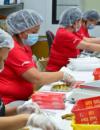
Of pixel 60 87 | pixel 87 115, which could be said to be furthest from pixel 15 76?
pixel 87 115

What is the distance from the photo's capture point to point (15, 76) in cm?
237

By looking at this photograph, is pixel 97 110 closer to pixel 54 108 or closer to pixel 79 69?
pixel 54 108

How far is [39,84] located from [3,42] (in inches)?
26.7

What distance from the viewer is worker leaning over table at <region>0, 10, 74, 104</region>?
2.30m

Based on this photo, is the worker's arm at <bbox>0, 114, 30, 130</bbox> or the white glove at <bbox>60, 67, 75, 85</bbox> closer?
the worker's arm at <bbox>0, 114, 30, 130</bbox>

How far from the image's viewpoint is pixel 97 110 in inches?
56.5

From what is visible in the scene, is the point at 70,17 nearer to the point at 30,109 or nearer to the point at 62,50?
the point at 62,50

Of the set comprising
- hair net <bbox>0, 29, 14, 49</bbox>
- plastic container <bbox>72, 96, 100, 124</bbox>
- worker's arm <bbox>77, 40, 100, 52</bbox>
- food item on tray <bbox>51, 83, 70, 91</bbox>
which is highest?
hair net <bbox>0, 29, 14, 49</bbox>

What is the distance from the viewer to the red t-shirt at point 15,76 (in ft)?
7.54

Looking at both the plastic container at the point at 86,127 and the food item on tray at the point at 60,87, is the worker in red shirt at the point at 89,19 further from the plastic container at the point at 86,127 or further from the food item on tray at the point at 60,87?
the plastic container at the point at 86,127

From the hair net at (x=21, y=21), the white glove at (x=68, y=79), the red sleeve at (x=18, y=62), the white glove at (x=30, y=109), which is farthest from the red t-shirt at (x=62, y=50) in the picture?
the white glove at (x=30, y=109)

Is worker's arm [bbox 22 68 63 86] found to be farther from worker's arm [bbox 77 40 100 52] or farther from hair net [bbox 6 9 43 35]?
worker's arm [bbox 77 40 100 52]

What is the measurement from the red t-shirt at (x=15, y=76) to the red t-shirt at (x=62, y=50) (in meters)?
1.09

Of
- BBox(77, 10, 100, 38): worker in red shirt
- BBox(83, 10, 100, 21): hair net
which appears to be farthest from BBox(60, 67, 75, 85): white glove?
BBox(83, 10, 100, 21): hair net
